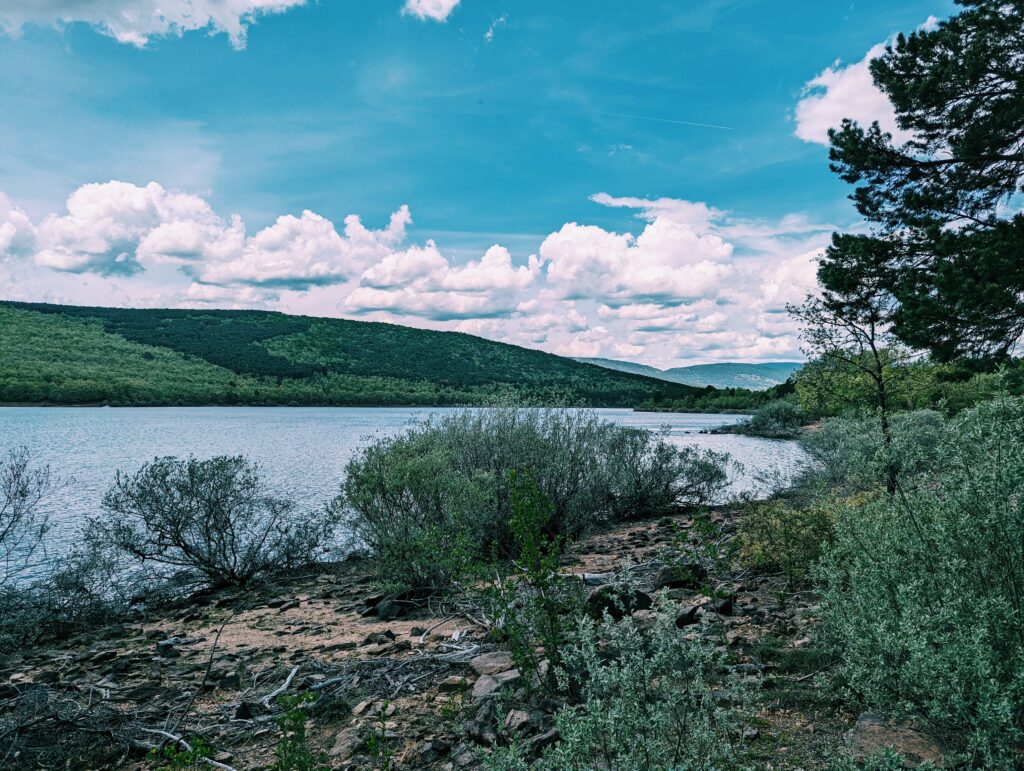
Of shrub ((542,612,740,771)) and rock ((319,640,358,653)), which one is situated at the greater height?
shrub ((542,612,740,771))

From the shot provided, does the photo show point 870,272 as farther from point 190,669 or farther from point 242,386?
point 242,386

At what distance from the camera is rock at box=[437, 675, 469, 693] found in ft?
17.6

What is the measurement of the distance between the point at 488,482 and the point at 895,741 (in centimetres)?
896

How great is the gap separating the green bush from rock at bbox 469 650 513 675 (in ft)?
9.26

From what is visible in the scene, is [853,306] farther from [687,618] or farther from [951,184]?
[687,618]

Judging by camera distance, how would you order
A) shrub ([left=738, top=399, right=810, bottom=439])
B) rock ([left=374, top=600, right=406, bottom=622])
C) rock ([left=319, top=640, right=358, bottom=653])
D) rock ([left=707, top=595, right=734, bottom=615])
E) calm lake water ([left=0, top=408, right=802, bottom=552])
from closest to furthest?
1. rock ([left=707, top=595, right=734, bottom=615])
2. rock ([left=319, top=640, right=358, bottom=653])
3. rock ([left=374, top=600, right=406, bottom=622])
4. calm lake water ([left=0, top=408, right=802, bottom=552])
5. shrub ([left=738, top=399, right=810, bottom=439])

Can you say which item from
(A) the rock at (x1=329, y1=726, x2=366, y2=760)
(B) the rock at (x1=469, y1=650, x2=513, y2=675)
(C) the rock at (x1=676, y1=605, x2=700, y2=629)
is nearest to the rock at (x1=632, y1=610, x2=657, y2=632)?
(C) the rock at (x1=676, y1=605, x2=700, y2=629)

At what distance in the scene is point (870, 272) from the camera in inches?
554

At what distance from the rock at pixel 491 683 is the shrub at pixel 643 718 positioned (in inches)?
67.1

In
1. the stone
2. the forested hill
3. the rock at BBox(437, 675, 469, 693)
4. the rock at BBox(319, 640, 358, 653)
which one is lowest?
the rock at BBox(319, 640, 358, 653)

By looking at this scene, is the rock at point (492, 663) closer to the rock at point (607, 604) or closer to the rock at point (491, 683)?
the rock at point (491, 683)

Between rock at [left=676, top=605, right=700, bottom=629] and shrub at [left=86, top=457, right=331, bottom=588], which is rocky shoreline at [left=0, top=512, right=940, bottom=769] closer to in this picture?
rock at [left=676, top=605, right=700, bottom=629]

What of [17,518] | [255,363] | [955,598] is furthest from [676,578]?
[255,363]

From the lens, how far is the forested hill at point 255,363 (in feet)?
267
